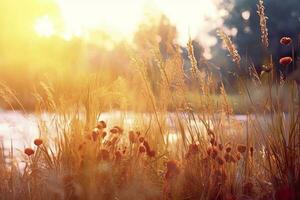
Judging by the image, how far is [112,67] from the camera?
395 centimetres

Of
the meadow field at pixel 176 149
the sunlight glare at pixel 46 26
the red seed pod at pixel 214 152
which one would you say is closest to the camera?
the red seed pod at pixel 214 152

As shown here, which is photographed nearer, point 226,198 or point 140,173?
point 226,198

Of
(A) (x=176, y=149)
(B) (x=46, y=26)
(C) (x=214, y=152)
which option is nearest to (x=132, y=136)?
(C) (x=214, y=152)

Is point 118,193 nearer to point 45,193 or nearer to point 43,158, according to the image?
point 45,193

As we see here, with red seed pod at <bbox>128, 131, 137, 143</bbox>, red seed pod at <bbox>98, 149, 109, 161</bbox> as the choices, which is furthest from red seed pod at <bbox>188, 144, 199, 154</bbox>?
red seed pod at <bbox>98, 149, 109, 161</bbox>

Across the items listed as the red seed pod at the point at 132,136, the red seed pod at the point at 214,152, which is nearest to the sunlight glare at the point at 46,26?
the red seed pod at the point at 132,136

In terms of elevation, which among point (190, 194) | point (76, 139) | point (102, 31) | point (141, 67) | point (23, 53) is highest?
point (23, 53)

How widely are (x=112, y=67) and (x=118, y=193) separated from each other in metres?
1.51

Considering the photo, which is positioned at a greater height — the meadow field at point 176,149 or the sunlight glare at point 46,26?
the sunlight glare at point 46,26

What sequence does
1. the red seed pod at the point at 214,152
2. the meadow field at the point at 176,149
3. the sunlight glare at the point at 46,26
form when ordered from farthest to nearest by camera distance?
1. the sunlight glare at the point at 46,26
2. the meadow field at the point at 176,149
3. the red seed pod at the point at 214,152

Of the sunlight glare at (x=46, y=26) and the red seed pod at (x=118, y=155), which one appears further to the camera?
the sunlight glare at (x=46, y=26)

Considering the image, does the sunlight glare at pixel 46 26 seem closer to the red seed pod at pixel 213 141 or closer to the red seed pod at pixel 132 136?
the red seed pod at pixel 132 136

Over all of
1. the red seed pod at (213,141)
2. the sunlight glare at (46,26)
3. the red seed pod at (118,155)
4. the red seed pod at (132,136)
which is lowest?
the red seed pod at (118,155)

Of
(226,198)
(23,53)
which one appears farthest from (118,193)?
(23,53)
